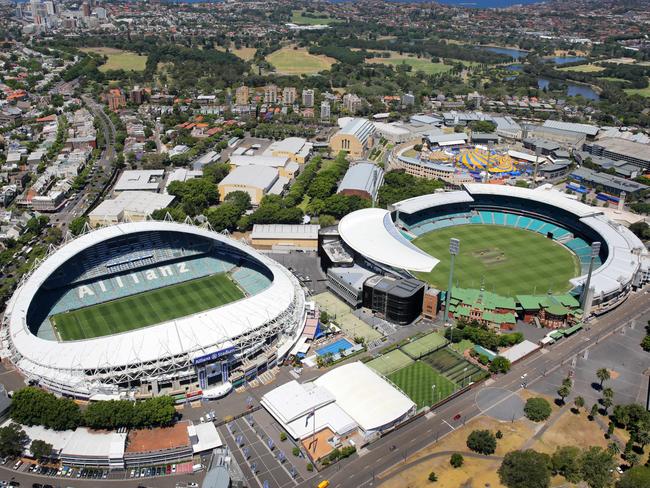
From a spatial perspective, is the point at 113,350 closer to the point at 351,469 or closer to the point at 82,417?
the point at 82,417

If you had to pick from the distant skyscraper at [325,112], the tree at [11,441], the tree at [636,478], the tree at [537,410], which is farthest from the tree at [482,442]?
the distant skyscraper at [325,112]

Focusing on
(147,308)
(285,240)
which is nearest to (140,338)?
(147,308)

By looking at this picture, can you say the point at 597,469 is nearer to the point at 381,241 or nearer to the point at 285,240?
the point at 381,241

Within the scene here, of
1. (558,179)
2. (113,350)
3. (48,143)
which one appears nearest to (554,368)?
(113,350)

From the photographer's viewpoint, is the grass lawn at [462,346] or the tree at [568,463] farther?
the grass lawn at [462,346]

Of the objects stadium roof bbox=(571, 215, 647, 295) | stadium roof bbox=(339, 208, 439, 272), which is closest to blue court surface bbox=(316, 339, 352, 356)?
stadium roof bbox=(339, 208, 439, 272)

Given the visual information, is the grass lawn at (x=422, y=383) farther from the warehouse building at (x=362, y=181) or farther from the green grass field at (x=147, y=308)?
the warehouse building at (x=362, y=181)
